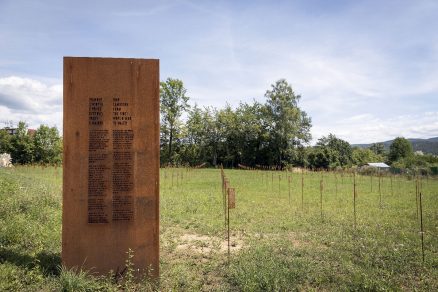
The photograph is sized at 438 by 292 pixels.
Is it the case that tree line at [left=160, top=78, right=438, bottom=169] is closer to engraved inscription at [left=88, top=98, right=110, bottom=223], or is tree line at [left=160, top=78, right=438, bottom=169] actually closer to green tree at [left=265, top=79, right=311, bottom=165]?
green tree at [left=265, top=79, right=311, bottom=165]

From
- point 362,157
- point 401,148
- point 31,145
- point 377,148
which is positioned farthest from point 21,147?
point 377,148

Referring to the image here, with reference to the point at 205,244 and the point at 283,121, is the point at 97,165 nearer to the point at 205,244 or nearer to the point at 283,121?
the point at 205,244

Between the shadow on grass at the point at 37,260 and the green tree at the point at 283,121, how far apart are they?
40.2 m

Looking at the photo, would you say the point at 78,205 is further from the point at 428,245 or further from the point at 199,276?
the point at 428,245

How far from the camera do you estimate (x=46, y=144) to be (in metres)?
48.7

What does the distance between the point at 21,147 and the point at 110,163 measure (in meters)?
49.7

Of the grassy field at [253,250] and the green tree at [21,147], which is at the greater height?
the green tree at [21,147]

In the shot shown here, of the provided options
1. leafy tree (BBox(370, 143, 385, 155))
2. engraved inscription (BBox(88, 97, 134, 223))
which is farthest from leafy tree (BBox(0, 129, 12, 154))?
leafy tree (BBox(370, 143, 385, 155))

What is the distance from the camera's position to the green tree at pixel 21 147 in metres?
47.2

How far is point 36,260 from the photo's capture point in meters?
5.27

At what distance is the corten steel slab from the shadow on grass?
35cm

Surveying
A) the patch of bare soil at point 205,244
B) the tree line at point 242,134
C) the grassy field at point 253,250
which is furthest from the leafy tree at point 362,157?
the patch of bare soil at point 205,244

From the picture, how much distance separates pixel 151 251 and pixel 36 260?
1.78 meters

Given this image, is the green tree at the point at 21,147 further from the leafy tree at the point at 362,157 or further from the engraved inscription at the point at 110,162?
the leafy tree at the point at 362,157
